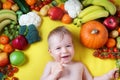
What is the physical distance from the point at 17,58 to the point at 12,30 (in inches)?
7.9

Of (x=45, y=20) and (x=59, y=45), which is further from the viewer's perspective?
(x=45, y=20)

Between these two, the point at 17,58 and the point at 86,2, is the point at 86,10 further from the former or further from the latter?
the point at 17,58

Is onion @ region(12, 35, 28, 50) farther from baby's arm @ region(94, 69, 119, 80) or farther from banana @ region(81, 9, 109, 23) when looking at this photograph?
baby's arm @ region(94, 69, 119, 80)

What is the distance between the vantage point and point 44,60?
191cm

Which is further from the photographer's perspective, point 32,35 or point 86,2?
point 86,2

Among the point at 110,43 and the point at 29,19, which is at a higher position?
the point at 29,19

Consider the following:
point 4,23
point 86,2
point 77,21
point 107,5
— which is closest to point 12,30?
point 4,23

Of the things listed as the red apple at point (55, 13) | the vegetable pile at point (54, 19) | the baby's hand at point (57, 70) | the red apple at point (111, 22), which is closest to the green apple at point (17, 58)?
the vegetable pile at point (54, 19)

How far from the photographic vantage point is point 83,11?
6.50 feet

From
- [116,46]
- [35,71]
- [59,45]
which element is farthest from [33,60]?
[116,46]

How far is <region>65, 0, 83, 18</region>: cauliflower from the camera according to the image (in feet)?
6.52

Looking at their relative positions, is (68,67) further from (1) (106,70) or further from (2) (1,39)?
(2) (1,39)

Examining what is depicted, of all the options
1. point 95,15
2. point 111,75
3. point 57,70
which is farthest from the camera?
point 95,15

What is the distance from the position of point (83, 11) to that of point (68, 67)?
0.37 m
